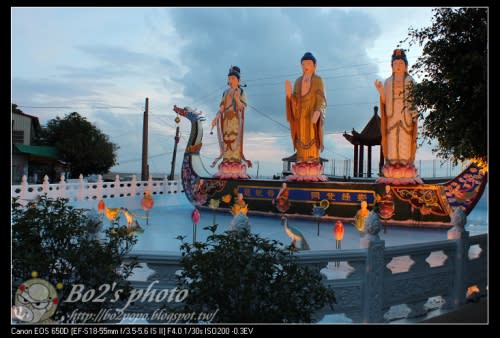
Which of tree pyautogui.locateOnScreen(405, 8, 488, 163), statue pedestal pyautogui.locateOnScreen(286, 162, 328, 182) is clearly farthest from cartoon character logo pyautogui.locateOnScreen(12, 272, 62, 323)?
statue pedestal pyautogui.locateOnScreen(286, 162, 328, 182)

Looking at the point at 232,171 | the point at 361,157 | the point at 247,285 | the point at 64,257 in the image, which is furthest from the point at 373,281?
the point at 361,157

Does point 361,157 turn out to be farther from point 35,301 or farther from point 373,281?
point 35,301

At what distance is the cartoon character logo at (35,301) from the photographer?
3.04 metres

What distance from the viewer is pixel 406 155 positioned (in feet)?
33.2

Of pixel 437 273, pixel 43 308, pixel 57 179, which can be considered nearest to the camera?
pixel 43 308

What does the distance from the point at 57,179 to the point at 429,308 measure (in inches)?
866

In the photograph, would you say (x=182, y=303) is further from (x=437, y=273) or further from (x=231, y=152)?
(x=231, y=152)

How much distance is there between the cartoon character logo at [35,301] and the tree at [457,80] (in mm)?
3922

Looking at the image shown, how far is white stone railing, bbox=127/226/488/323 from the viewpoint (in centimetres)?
390

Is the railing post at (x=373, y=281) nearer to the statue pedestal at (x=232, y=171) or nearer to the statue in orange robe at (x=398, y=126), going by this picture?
the statue in orange robe at (x=398, y=126)

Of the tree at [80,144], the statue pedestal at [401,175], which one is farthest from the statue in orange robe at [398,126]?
the tree at [80,144]

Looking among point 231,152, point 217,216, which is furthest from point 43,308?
point 231,152

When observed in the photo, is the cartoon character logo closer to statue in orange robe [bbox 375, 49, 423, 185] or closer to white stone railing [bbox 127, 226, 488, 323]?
white stone railing [bbox 127, 226, 488, 323]

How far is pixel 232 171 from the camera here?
13.0 meters
